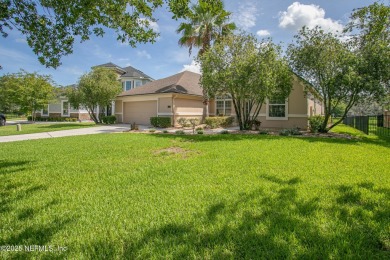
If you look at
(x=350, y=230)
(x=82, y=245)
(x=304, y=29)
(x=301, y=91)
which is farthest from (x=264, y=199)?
(x=301, y=91)

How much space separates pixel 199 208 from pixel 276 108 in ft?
52.1

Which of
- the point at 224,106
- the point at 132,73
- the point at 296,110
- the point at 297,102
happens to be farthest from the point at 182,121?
the point at 132,73

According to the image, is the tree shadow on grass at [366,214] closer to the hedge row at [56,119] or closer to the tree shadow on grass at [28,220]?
the tree shadow on grass at [28,220]

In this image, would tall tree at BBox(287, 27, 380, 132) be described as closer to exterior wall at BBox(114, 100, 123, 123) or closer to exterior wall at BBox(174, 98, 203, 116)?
exterior wall at BBox(174, 98, 203, 116)

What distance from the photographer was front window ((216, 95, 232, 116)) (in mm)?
20481

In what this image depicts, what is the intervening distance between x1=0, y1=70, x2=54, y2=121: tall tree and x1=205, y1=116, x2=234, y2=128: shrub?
72.2ft

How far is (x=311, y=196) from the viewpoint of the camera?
12.0 ft

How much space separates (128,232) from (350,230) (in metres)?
2.84

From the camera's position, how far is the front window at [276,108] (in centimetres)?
1694

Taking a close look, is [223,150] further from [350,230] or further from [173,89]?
[173,89]

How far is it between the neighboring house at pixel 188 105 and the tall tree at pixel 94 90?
200cm

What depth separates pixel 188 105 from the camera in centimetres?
1992

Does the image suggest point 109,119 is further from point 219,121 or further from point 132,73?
point 219,121

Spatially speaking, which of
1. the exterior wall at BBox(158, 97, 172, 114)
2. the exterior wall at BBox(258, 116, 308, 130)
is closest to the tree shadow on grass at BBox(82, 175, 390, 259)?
the exterior wall at BBox(258, 116, 308, 130)
